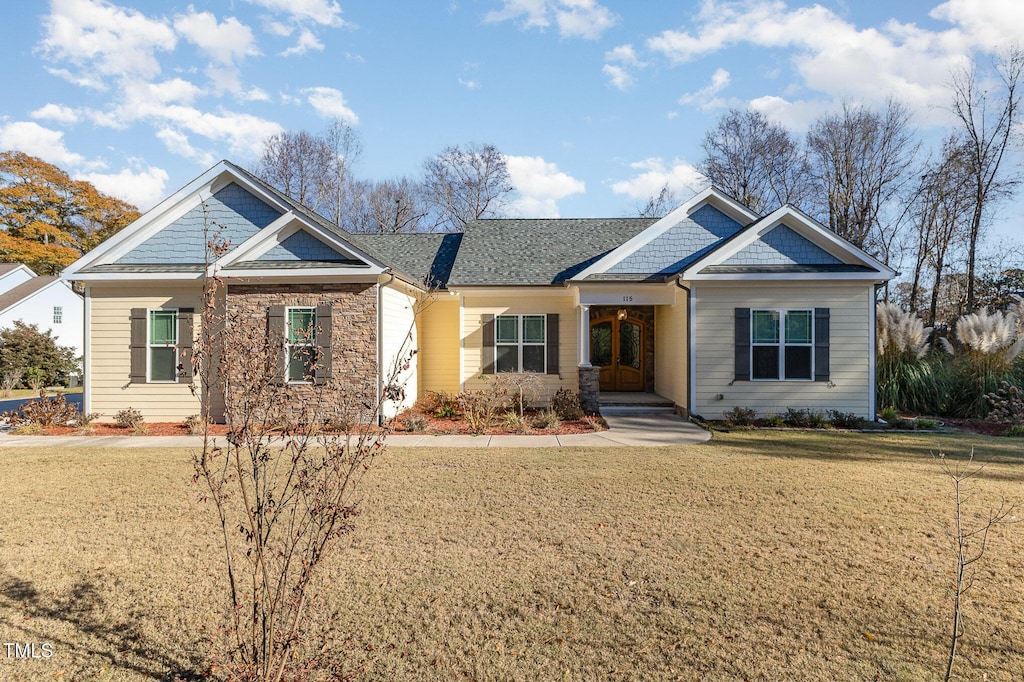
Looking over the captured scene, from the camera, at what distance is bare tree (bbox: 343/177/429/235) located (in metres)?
34.1

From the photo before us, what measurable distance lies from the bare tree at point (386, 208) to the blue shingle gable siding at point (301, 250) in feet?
73.1

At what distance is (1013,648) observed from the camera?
3.38 metres

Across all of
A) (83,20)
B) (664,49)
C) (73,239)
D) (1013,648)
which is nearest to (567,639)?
(1013,648)

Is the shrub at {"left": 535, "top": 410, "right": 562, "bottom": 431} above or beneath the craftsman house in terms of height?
beneath

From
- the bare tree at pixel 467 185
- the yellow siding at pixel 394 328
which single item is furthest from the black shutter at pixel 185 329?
the bare tree at pixel 467 185

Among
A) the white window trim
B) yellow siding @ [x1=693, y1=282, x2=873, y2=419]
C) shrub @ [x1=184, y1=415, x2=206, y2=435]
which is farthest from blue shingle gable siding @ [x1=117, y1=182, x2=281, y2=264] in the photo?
yellow siding @ [x1=693, y1=282, x2=873, y2=419]

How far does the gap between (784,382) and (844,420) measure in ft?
4.65

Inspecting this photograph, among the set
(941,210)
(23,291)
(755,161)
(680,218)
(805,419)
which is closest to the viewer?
(805,419)

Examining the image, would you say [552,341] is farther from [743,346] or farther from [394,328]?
[743,346]

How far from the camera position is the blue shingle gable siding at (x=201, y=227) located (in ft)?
41.1

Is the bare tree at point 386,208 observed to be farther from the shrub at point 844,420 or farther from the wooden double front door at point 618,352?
the shrub at point 844,420

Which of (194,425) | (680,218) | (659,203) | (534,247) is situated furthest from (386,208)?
(194,425)

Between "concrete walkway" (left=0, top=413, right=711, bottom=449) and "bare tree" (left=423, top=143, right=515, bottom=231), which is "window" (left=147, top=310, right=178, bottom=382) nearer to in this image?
"concrete walkway" (left=0, top=413, right=711, bottom=449)

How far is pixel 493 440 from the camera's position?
10.3m
